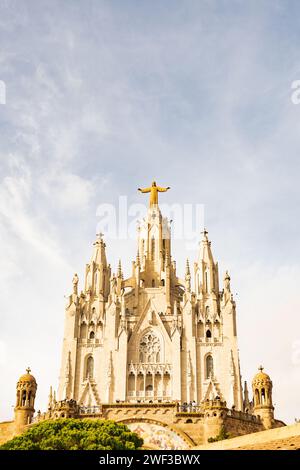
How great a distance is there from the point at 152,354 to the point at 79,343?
25.5 ft

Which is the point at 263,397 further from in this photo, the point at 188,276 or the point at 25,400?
the point at 25,400

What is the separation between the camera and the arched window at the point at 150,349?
64250 millimetres

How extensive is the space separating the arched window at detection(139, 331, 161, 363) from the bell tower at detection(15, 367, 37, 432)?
12.5m

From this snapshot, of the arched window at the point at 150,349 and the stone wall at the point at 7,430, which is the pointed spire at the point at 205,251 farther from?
the stone wall at the point at 7,430

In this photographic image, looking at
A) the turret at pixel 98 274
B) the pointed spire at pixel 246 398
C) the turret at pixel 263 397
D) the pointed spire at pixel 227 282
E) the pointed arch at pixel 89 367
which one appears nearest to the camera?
the turret at pixel 263 397

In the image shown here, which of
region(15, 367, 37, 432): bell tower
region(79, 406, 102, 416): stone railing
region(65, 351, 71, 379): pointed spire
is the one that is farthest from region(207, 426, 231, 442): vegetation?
region(65, 351, 71, 379): pointed spire

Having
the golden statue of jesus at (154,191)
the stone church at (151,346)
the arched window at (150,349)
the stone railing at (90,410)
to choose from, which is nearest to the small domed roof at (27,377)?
the stone church at (151,346)

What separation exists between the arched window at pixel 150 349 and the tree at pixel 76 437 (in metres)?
23.5

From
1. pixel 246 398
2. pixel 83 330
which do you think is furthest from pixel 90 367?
pixel 246 398

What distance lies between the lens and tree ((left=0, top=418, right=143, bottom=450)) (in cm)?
3728

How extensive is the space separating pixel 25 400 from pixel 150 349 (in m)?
15.3

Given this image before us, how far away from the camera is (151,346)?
213 feet

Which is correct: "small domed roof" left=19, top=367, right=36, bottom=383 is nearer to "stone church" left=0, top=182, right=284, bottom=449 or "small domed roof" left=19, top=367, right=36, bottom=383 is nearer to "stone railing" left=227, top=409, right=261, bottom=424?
"stone church" left=0, top=182, right=284, bottom=449
